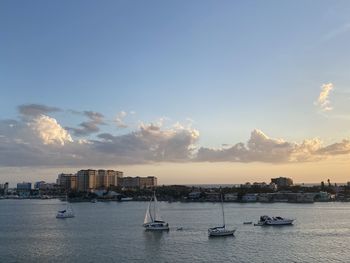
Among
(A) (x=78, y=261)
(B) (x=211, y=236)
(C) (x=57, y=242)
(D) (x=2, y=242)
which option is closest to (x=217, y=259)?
(A) (x=78, y=261)

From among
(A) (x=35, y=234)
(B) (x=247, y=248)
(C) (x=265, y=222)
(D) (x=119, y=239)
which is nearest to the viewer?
(B) (x=247, y=248)

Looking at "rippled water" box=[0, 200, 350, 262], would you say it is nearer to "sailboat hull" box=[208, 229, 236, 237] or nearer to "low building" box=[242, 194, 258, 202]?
"sailboat hull" box=[208, 229, 236, 237]

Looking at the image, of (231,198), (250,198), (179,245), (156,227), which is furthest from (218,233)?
(231,198)

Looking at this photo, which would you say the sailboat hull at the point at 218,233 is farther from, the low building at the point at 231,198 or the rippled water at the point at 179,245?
the low building at the point at 231,198

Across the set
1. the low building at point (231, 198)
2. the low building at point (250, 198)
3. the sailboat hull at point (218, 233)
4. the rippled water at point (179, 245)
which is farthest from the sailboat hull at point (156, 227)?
the low building at point (231, 198)

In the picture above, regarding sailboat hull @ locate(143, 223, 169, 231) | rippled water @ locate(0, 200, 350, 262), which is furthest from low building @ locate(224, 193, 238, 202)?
sailboat hull @ locate(143, 223, 169, 231)

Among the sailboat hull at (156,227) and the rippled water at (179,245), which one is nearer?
the rippled water at (179,245)

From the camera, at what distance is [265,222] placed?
75562 millimetres

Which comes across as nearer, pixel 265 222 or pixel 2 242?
pixel 2 242

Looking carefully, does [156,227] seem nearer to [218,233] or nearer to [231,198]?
[218,233]

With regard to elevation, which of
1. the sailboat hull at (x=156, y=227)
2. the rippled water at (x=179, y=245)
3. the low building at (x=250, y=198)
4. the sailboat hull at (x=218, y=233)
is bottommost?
the rippled water at (x=179, y=245)

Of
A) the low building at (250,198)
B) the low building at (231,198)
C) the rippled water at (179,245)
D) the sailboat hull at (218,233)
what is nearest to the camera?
the rippled water at (179,245)

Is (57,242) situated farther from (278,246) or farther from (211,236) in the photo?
(278,246)

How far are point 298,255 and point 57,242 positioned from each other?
95.2ft
